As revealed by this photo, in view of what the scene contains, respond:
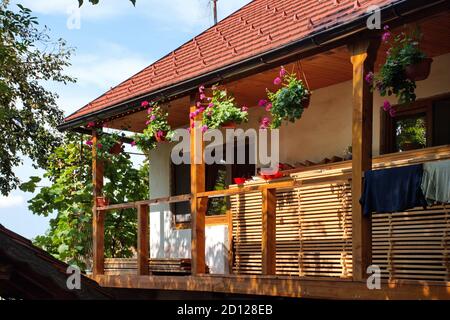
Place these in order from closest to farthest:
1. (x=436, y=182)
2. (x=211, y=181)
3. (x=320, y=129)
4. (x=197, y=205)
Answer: (x=436, y=182)
(x=197, y=205)
(x=320, y=129)
(x=211, y=181)

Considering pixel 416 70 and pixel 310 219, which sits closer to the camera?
pixel 416 70

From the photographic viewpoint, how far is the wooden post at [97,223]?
14742 mm

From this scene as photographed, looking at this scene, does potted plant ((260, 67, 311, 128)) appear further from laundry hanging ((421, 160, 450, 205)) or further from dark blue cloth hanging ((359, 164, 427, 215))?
laundry hanging ((421, 160, 450, 205))

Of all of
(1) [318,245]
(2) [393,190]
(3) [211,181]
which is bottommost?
(1) [318,245]

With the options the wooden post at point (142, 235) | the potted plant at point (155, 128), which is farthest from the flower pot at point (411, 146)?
the wooden post at point (142, 235)

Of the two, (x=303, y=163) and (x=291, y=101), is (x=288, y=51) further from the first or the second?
(x=303, y=163)

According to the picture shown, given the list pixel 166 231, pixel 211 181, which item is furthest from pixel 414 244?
pixel 166 231

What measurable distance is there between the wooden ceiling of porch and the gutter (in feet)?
1.39

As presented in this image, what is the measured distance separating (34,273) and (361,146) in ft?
17.8

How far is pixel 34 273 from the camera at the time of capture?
15.8 feet

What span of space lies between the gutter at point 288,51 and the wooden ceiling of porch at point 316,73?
0.42 meters

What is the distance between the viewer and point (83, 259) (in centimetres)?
1766

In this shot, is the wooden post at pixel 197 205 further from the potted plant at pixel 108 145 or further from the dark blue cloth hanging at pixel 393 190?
the dark blue cloth hanging at pixel 393 190

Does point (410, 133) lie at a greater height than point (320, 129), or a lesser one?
lesser
